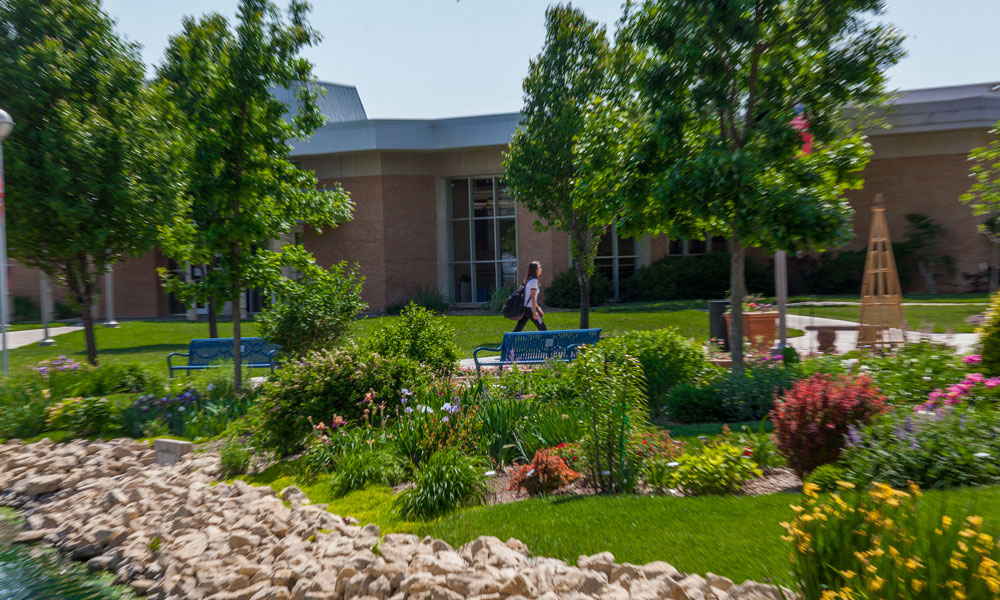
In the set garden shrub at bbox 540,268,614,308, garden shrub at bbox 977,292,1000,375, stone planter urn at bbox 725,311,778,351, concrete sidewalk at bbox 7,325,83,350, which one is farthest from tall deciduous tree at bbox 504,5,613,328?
concrete sidewalk at bbox 7,325,83,350

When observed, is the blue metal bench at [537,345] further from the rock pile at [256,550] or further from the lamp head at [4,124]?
the lamp head at [4,124]

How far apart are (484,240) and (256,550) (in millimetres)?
22207

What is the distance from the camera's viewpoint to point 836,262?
22.8 m

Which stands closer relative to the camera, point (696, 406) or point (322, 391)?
point (322, 391)

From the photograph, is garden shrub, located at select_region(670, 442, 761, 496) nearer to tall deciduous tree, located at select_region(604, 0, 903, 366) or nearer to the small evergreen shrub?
the small evergreen shrub

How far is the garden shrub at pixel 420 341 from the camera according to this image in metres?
8.96

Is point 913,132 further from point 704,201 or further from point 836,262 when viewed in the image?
point 704,201

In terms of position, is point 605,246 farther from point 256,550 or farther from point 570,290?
point 256,550

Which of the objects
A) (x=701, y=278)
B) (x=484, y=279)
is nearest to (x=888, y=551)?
(x=701, y=278)

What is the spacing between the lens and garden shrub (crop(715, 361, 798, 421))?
7.34 m

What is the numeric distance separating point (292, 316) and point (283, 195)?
5.68 feet

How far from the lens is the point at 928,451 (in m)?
4.04

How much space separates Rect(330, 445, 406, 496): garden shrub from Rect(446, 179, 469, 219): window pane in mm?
20967

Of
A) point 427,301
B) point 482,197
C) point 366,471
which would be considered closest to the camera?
point 366,471
